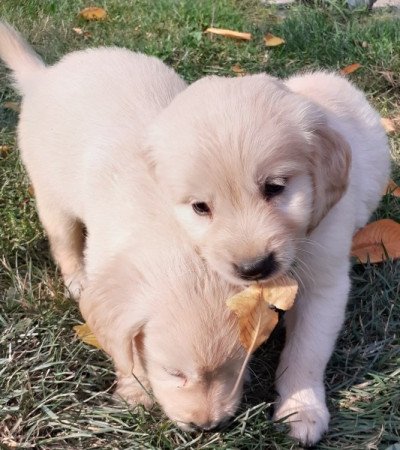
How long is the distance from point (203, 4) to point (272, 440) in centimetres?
406

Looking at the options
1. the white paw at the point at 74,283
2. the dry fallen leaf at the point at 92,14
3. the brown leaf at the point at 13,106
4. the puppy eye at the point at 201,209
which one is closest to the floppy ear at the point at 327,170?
the puppy eye at the point at 201,209

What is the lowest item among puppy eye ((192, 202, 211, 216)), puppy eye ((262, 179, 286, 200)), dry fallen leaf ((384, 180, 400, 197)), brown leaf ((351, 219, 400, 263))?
dry fallen leaf ((384, 180, 400, 197))

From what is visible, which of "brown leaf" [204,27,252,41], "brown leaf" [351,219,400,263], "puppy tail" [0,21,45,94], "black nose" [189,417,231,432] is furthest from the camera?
"brown leaf" [204,27,252,41]

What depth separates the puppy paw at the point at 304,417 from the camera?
8.18 feet

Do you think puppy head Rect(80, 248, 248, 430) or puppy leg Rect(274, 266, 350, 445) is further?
puppy leg Rect(274, 266, 350, 445)

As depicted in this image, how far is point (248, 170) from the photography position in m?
2.23

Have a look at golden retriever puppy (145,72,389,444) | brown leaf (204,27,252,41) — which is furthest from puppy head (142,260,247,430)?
brown leaf (204,27,252,41)

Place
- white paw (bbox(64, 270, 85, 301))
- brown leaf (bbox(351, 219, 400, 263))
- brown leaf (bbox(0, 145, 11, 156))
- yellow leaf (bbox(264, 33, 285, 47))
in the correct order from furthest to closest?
1. yellow leaf (bbox(264, 33, 285, 47))
2. brown leaf (bbox(0, 145, 11, 156))
3. brown leaf (bbox(351, 219, 400, 263))
4. white paw (bbox(64, 270, 85, 301))

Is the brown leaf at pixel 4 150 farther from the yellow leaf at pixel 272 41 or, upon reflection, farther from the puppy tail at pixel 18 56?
the yellow leaf at pixel 272 41

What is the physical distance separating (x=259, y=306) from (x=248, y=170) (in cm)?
46

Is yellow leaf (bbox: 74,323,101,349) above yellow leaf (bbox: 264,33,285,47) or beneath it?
above

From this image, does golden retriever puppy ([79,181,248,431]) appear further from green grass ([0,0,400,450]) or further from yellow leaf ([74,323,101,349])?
yellow leaf ([74,323,101,349])

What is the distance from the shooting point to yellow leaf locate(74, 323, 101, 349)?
9.09 ft

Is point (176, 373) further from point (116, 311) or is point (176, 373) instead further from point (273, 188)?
point (273, 188)
